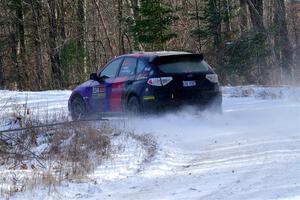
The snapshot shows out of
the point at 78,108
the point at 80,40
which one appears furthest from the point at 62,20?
the point at 78,108

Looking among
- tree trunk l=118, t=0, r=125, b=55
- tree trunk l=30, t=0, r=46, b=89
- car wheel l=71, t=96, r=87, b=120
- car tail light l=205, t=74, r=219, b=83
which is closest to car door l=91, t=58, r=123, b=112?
car wheel l=71, t=96, r=87, b=120

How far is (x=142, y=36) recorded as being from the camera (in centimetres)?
2822

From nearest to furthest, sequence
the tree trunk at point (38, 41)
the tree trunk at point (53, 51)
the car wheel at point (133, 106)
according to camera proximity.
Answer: the car wheel at point (133, 106)
the tree trunk at point (53, 51)
the tree trunk at point (38, 41)

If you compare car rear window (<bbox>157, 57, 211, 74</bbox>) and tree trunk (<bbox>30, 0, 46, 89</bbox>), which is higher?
tree trunk (<bbox>30, 0, 46, 89</bbox>)

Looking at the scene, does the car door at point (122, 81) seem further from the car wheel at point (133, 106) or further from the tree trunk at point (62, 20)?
the tree trunk at point (62, 20)

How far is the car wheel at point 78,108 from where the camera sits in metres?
15.3

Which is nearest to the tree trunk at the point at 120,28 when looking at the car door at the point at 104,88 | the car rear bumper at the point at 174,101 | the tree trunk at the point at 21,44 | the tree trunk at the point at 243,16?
the tree trunk at the point at 21,44

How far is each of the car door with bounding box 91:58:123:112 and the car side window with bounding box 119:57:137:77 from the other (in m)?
0.23

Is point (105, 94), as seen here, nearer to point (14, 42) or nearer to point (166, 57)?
point (166, 57)

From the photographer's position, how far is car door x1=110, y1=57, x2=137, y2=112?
44.4ft

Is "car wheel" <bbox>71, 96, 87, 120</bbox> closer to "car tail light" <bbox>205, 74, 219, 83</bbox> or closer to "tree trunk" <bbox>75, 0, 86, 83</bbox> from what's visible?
"car tail light" <bbox>205, 74, 219, 83</bbox>

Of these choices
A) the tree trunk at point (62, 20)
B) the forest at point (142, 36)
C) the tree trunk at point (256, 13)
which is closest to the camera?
the forest at point (142, 36)

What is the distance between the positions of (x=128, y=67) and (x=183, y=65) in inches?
55.8

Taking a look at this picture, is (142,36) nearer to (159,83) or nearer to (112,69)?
(112,69)
